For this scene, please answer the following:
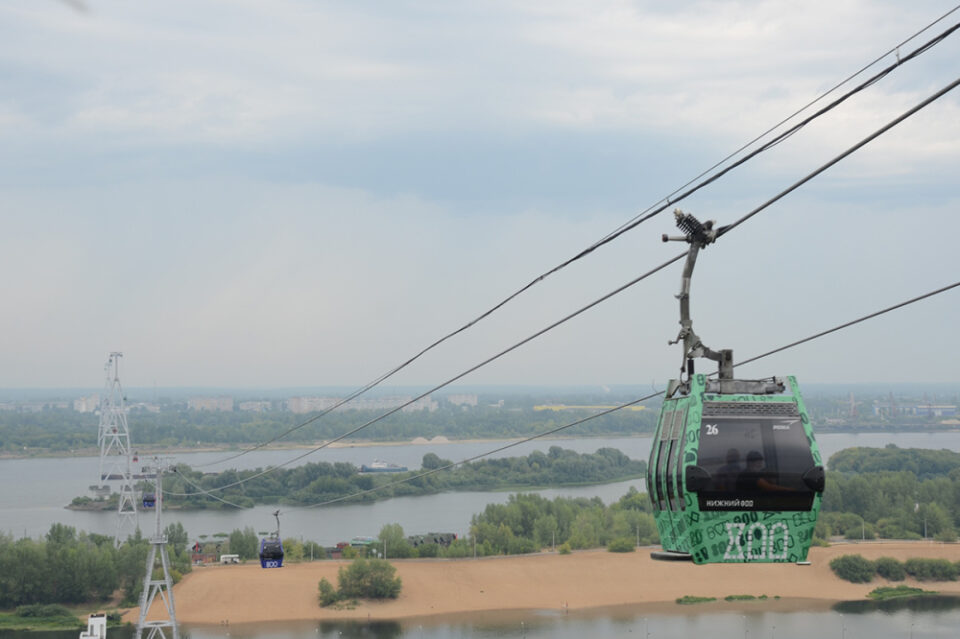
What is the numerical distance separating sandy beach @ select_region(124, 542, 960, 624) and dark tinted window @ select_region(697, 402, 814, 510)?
21.9 meters

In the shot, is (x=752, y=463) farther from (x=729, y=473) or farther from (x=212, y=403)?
(x=212, y=403)

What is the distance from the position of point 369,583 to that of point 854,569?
41.0 feet

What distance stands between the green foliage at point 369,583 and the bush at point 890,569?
12.7 metres

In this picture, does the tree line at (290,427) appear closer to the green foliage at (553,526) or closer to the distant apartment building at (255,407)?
the distant apartment building at (255,407)

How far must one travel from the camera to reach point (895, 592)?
90.0 feet

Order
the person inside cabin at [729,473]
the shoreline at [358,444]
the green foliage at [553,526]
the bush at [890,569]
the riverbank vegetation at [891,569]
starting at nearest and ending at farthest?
the person inside cabin at [729,473] → the riverbank vegetation at [891,569] → the bush at [890,569] → the green foliage at [553,526] → the shoreline at [358,444]

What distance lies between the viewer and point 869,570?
28.3 meters

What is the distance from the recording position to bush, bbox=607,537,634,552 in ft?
103

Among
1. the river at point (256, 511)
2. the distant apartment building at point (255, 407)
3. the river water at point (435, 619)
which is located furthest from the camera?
the distant apartment building at point (255, 407)

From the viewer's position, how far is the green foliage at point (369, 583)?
1042 inches

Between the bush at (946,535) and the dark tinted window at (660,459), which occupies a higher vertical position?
the dark tinted window at (660,459)

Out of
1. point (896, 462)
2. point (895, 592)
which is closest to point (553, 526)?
point (895, 592)

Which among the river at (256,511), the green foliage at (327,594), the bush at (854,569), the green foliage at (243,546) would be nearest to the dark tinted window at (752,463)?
the green foliage at (327,594)

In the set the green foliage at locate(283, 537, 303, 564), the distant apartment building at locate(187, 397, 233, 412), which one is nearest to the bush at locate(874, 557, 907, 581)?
the green foliage at locate(283, 537, 303, 564)
